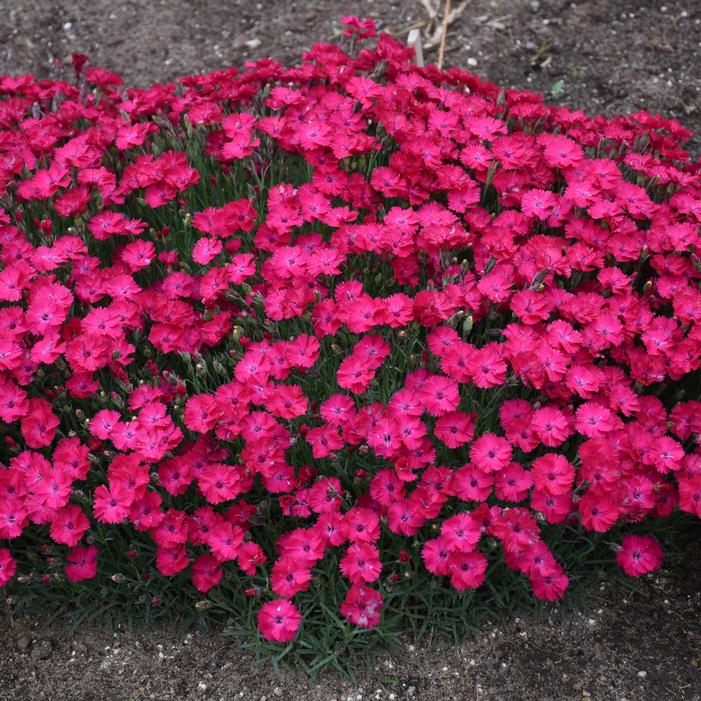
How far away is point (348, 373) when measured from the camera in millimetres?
2248

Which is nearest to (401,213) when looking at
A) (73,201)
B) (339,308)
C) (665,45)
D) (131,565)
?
(339,308)

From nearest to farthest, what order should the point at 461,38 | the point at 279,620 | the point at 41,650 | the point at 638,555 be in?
the point at 279,620 → the point at 638,555 → the point at 41,650 → the point at 461,38

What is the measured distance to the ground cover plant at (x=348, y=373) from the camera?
2139 mm

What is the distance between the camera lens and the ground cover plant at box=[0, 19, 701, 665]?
2139 mm

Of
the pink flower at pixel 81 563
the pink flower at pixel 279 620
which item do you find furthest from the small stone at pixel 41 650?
the pink flower at pixel 279 620

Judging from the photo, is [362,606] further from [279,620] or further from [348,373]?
[348,373]

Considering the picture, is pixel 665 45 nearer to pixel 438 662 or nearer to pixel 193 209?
pixel 193 209

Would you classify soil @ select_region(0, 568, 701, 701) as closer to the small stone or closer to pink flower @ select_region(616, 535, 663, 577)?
the small stone

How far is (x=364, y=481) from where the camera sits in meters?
2.29

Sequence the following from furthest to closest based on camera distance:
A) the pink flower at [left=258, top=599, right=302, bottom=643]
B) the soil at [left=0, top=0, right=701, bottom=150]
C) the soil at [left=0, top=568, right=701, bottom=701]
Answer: the soil at [left=0, top=0, right=701, bottom=150] → the soil at [left=0, top=568, right=701, bottom=701] → the pink flower at [left=258, top=599, right=302, bottom=643]

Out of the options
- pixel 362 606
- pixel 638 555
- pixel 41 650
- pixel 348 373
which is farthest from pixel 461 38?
pixel 41 650

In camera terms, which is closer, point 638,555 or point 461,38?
point 638,555

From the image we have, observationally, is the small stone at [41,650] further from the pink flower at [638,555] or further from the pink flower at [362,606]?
the pink flower at [638,555]

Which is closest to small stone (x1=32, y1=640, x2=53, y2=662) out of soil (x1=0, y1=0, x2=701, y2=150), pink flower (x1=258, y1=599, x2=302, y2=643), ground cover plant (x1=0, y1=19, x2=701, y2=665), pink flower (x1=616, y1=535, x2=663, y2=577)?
ground cover plant (x1=0, y1=19, x2=701, y2=665)
